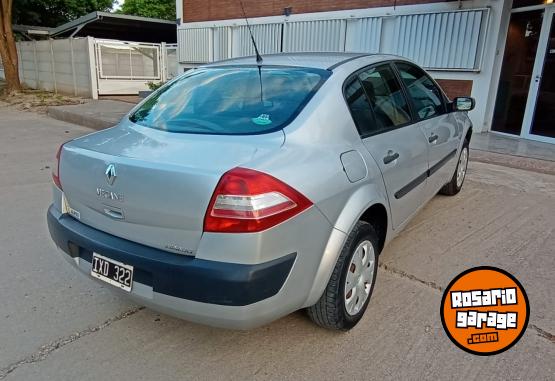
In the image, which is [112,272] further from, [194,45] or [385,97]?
[194,45]

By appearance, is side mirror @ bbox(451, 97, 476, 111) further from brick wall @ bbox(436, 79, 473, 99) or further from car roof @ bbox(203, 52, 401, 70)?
brick wall @ bbox(436, 79, 473, 99)

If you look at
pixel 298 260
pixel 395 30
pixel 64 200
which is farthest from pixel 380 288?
pixel 395 30

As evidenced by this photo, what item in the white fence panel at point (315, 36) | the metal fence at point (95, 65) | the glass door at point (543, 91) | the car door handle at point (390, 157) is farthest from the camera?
the metal fence at point (95, 65)

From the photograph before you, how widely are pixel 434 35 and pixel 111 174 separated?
27.2 ft

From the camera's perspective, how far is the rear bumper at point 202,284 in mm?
1853

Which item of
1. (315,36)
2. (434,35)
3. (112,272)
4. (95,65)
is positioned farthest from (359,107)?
(95,65)

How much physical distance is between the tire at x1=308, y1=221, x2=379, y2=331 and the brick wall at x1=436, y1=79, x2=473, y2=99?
7.06m

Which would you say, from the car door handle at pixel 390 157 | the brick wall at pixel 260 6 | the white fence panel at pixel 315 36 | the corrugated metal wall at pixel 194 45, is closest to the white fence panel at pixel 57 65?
the corrugated metal wall at pixel 194 45

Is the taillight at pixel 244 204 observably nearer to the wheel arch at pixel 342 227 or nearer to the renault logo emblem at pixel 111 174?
the wheel arch at pixel 342 227

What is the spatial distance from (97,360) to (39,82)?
19.4 meters

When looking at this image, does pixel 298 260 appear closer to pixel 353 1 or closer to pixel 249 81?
pixel 249 81

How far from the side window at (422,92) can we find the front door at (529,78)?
15.7 ft

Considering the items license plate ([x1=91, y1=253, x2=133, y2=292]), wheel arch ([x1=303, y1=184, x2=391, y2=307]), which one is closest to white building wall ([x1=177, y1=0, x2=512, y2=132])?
wheel arch ([x1=303, y1=184, x2=391, y2=307])

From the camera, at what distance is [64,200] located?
97.7 inches
